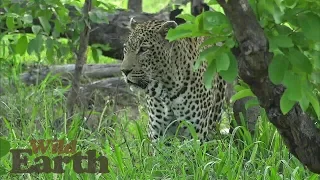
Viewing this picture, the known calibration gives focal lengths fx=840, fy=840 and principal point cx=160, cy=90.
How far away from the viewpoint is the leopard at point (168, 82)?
21.0 ft

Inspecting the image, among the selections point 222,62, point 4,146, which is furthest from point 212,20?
point 4,146

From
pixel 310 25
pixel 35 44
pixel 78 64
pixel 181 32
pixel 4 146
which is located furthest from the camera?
pixel 78 64

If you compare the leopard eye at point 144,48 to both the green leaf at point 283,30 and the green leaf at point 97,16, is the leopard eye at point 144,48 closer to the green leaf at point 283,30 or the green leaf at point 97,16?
the green leaf at point 97,16

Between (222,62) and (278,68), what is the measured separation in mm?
216

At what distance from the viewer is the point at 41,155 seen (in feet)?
16.8

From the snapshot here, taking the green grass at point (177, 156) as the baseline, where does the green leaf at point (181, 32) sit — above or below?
above

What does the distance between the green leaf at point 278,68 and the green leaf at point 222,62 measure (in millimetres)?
178

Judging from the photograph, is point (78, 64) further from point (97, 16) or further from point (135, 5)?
point (135, 5)

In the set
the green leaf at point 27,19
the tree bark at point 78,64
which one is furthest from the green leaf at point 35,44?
the tree bark at point 78,64

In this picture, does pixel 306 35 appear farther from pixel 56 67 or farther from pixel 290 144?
pixel 56 67

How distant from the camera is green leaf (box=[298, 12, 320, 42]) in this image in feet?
10.2

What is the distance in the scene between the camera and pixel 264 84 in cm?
354

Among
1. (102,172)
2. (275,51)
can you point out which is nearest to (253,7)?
(275,51)

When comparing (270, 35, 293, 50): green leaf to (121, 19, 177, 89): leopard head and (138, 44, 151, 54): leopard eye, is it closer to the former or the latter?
(121, 19, 177, 89): leopard head
